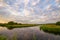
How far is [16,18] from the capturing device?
6273 mm

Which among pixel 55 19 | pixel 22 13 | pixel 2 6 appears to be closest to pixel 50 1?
pixel 55 19

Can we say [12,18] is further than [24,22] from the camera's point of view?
No

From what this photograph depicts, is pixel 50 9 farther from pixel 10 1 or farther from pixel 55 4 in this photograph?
pixel 10 1

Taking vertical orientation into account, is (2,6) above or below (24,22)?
above

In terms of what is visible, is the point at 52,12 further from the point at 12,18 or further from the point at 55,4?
the point at 12,18

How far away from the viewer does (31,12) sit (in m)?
6.36

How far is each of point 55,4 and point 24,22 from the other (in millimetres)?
1791

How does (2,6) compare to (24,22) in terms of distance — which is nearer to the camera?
(2,6)

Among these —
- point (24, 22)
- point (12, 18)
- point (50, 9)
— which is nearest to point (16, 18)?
point (12, 18)

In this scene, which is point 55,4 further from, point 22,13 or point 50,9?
point 22,13

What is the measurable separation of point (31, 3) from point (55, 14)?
4.17 feet

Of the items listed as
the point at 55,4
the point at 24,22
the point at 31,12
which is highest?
the point at 55,4

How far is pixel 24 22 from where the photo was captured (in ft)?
22.1

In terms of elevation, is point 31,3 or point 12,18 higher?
point 31,3
